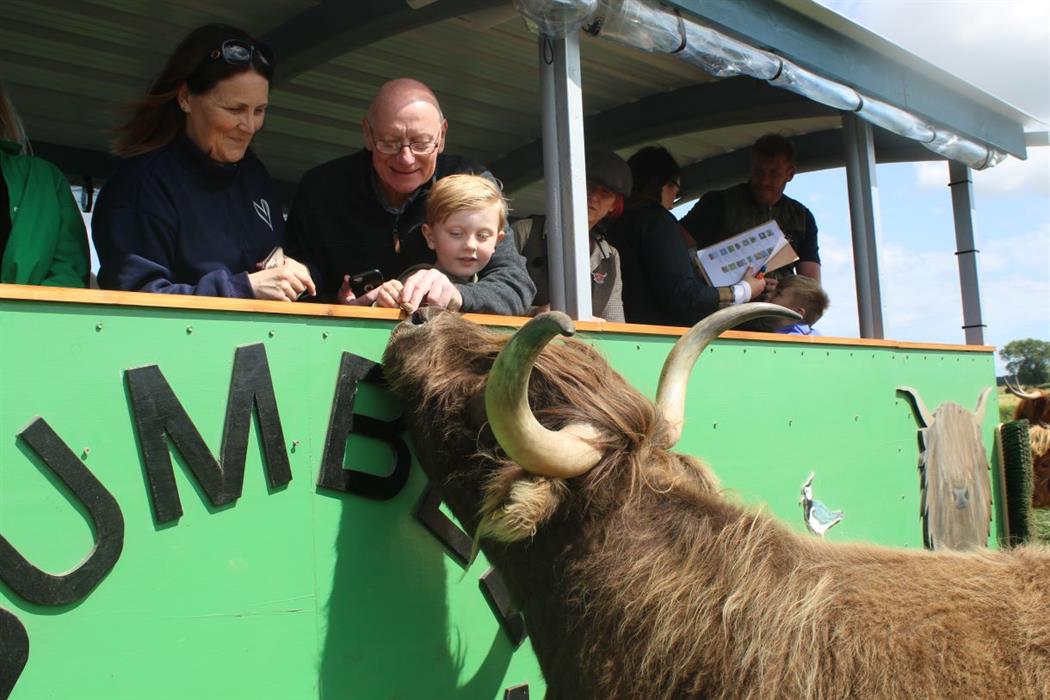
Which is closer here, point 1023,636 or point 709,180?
point 1023,636

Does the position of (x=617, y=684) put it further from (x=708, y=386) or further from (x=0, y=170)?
(x=0, y=170)

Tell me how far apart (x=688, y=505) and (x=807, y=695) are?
1.91 feet

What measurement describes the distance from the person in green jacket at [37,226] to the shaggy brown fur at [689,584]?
1.29 m

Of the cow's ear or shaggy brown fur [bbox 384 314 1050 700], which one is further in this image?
the cow's ear

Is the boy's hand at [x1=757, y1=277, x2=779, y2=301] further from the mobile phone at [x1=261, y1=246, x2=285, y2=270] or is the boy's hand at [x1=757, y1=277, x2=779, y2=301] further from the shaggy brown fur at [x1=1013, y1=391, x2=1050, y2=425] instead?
the shaggy brown fur at [x1=1013, y1=391, x2=1050, y2=425]

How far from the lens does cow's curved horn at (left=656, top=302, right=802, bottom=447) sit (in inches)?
106

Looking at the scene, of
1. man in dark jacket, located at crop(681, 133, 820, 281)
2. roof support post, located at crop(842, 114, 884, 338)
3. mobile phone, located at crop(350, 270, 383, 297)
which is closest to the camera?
mobile phone, located at crop(350, 270, 383, 297)

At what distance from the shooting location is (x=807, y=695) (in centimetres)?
212

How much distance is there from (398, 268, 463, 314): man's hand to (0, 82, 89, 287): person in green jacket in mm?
1072

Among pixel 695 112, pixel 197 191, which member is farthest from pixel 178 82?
pixel 695 112

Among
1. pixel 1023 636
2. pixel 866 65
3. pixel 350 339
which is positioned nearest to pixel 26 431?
pixel 350 339

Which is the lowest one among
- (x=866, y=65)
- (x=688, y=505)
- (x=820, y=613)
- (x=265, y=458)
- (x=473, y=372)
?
(x=820, y=613)

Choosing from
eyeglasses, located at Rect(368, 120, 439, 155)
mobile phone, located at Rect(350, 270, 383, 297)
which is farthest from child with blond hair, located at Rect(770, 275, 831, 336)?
mobile phone, located at Rect(350, 270, 383, 297)

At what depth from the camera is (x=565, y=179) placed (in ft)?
12.6
